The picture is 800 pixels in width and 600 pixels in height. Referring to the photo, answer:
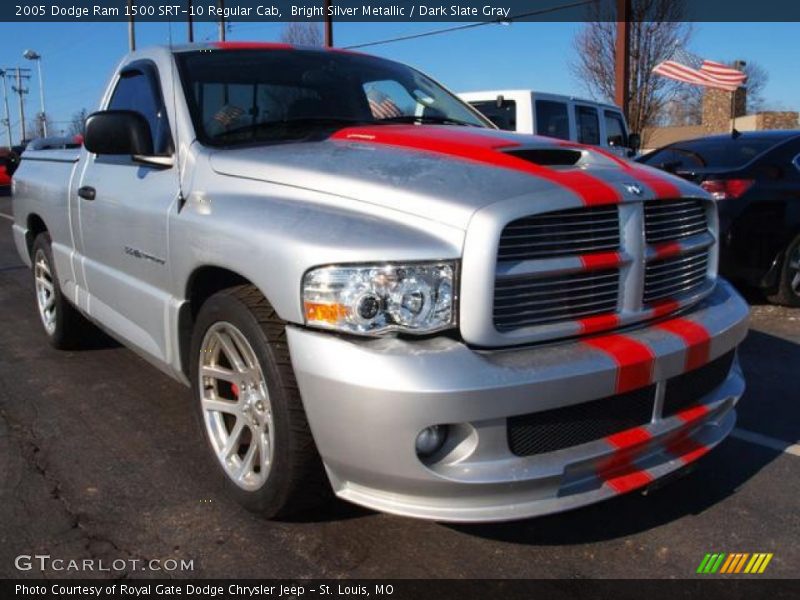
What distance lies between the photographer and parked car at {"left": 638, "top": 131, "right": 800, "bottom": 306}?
643 cm

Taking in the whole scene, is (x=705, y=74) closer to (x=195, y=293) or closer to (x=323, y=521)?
(x=195, y=293)

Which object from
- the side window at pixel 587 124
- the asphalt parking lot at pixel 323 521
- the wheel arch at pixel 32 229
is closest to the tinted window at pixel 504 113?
the side window at pixel 587 124

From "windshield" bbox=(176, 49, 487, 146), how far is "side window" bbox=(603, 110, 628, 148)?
8070 millimetres

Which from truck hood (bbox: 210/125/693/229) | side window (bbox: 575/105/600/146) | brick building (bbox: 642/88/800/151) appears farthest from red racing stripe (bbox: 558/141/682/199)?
brick building (bbox: 642/88/800/151)

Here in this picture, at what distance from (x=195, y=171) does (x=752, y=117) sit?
156 ft

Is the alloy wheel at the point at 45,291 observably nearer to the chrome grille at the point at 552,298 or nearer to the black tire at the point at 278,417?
the black tire at the point at 278,417

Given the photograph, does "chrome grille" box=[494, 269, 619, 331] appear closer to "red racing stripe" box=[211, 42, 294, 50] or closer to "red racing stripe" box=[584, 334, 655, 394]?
"red racing stripe" box=[584, 334, 655, 394]

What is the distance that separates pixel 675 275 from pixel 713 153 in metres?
4.57

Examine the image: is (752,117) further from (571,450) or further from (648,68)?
(571,450)

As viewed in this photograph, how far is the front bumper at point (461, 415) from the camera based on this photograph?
229 cm

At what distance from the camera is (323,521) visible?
2930mm

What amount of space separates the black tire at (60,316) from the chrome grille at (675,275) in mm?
3843

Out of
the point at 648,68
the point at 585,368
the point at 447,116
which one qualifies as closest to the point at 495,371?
the point at 585,368

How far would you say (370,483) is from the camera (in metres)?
2.46
